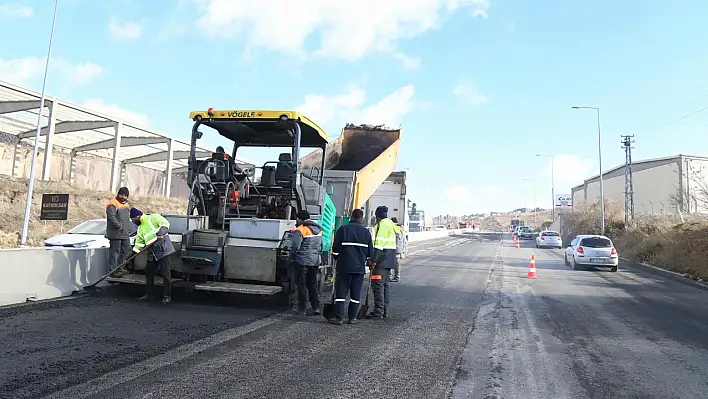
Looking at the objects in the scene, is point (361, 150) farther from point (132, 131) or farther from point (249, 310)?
point (132, 131)

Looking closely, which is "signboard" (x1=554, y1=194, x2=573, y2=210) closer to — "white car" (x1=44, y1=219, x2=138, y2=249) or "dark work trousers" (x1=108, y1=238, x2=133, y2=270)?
"white car" (x1=44, y1=219, x2=138, y2=249)

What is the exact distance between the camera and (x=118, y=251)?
9.36 meters

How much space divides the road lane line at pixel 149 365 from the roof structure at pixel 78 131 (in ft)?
50.9

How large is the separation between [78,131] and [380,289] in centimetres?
2499

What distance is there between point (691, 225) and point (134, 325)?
21.0 metres

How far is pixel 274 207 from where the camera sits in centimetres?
915

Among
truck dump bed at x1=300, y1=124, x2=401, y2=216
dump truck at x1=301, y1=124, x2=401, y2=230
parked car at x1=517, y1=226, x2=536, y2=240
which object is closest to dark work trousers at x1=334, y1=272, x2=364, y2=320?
dump truck at x1=301, y1=124, x2=401, y2=230

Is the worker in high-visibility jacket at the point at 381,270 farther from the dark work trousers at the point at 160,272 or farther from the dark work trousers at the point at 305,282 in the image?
the dark work trousers at the point at 160,272

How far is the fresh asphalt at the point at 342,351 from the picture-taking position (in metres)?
4.62

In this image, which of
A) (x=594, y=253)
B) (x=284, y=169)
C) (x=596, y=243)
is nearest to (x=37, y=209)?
(x=284, y=169)

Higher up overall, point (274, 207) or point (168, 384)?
point (274, 207)

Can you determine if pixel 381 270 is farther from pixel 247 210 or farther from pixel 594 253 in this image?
pixel 594 253

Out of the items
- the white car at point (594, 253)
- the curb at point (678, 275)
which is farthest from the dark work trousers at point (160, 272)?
the white car at point (594, 253)

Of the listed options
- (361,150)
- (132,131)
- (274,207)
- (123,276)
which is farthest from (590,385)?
(132,131)
